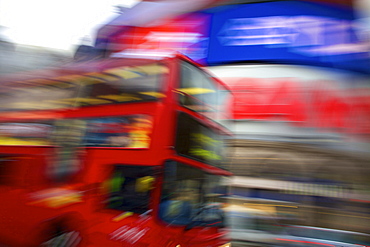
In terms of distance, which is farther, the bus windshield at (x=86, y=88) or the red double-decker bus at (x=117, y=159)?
the bus windshield at (x=86, y=88)

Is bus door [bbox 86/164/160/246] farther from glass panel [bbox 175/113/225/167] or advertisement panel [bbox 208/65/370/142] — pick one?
advertisement panel [bbox 208/65/370/142]

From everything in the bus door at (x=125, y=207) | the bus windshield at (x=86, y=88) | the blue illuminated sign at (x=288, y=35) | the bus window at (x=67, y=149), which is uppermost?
the blue illuminated sign at (x=288, y=35)

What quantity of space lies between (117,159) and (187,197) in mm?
625

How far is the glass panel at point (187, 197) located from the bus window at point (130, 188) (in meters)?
0.13

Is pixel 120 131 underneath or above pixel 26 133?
above

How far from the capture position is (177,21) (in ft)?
15.3

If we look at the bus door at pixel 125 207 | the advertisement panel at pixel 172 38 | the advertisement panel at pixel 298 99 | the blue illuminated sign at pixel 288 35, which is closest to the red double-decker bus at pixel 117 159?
the bus door at pixel 125 207

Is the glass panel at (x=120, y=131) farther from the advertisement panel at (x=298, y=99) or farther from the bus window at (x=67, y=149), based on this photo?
the advertisement panel at (x=298, y=99)

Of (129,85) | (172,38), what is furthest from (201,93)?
(172,38)

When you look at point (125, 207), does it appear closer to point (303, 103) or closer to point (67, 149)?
point (67, 149)

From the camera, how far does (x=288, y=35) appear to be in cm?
391

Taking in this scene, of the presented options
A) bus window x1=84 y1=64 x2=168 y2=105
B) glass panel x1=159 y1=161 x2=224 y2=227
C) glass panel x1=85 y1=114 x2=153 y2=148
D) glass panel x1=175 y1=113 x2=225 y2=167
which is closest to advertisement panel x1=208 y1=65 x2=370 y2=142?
glass panel x1=175 y1=113 x2=225 y2=167

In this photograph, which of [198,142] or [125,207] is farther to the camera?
[198,142]

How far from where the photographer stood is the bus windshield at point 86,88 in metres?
2.51
